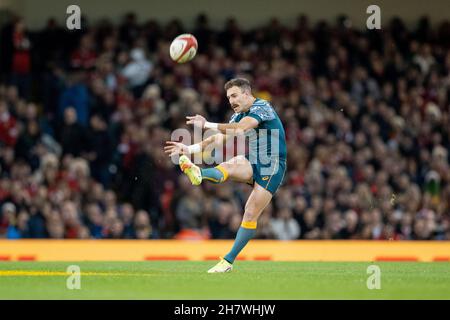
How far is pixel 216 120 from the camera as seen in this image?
21.1m

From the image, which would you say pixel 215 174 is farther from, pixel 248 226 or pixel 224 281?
pixel 224 281

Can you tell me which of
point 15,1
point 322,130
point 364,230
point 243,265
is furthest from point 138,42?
point 243,265

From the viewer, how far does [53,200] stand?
61.4 ft

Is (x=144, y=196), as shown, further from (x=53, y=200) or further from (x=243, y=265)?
A: (x=243, y=265)

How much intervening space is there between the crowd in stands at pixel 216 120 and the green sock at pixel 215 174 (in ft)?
19.9

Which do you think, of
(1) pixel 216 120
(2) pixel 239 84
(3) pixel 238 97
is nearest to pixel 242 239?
(3) pixel 238 97

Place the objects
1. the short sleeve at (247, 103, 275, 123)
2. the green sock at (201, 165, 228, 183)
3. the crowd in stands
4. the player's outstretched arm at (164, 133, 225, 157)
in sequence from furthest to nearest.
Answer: the crowd in stands → the short sleeve at (247, 103, 275, 123) → the green sock at (201, 165, 228, 183) → the player's outstretched arm at (164, 133, 225, 157)

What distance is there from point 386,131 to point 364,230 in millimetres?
3329

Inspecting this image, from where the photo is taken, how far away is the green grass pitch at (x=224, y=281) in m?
10.7

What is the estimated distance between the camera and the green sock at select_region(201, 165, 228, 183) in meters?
12.8

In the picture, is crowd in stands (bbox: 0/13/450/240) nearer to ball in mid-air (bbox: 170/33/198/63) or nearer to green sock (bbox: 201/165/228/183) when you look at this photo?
ball in mid-air (bbox: 170/33/198/63)

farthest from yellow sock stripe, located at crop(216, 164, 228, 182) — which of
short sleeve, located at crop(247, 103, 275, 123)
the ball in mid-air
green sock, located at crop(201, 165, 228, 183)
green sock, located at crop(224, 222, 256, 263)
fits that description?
the ball in mid-air

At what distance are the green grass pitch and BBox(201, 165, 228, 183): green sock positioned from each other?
119 centimetres

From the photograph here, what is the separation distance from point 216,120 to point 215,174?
8380mm
